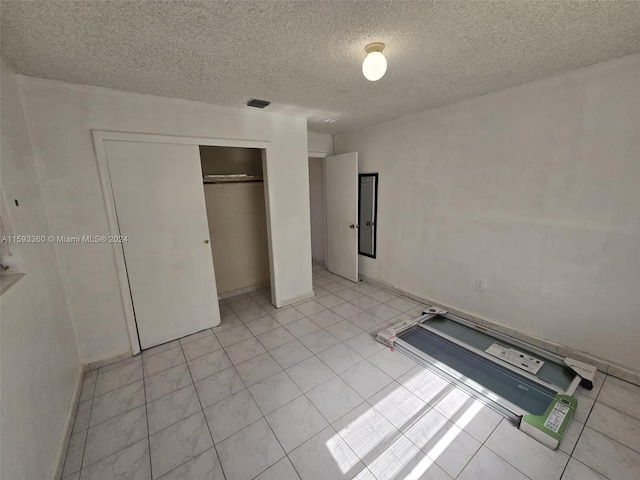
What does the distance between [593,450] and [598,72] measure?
2.55 m

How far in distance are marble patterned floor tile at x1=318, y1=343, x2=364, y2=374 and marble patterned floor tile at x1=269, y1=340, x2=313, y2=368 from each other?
0.52 feet

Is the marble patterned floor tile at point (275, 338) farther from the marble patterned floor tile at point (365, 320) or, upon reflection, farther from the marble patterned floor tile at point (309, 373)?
the marble patterned floor tile at point (365, 320)

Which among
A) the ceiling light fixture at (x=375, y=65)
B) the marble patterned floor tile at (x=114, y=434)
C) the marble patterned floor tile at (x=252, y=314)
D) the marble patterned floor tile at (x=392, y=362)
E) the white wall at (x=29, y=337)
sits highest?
the ceiling light fixture at (x=375, y=65)

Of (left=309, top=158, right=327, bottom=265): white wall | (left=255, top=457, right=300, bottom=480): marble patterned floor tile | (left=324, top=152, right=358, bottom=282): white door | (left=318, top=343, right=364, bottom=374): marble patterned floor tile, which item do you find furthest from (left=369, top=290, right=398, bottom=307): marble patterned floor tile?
(left=255, top=457, right=300, bottom=480): marble patterned floor tile

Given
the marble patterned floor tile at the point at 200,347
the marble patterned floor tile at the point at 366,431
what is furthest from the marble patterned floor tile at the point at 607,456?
the marble patterned floor tile at the point at 200,347

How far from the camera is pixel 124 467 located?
148cm

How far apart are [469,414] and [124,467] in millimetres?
2168

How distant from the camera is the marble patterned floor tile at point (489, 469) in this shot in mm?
1380

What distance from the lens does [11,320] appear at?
4.04 feet

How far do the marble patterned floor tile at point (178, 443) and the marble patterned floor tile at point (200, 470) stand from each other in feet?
0.11

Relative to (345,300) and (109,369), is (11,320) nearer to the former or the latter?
(109,369)

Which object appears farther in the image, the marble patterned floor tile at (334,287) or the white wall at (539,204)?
the marble patterned floor tile at (334,287)

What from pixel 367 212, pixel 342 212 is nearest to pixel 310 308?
pixel 342 212

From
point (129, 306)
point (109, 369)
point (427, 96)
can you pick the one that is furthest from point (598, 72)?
point (109, 369)
